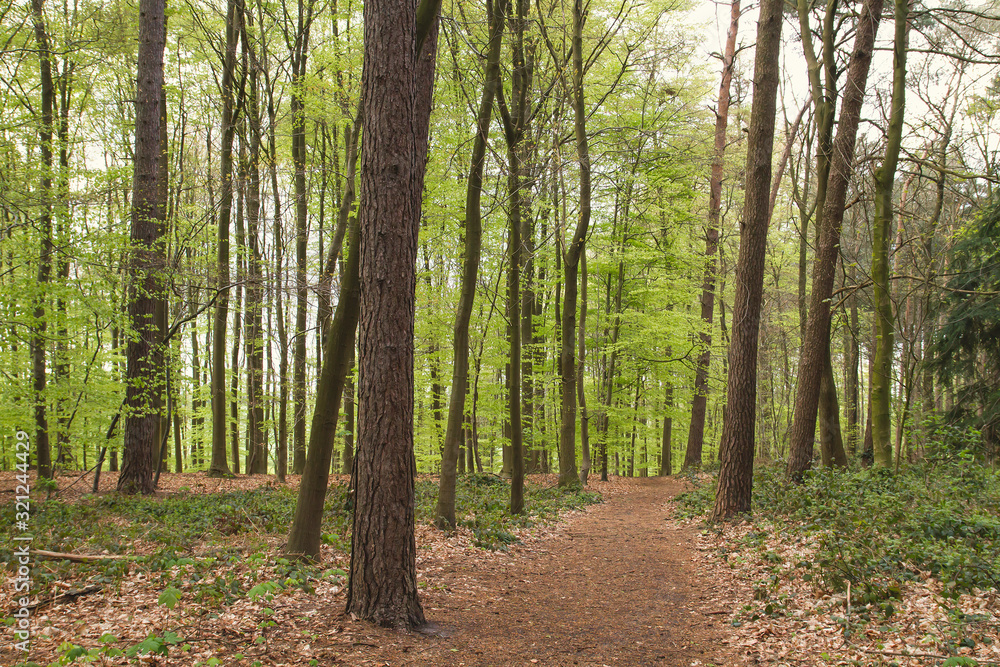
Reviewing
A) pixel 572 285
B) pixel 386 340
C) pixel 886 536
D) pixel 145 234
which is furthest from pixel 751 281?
pixel 145 234

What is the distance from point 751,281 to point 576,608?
549 centimetres

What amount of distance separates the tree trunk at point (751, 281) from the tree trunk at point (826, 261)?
6.98 feet

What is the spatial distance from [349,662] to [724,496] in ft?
21.3

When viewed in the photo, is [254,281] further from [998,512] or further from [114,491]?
[998,512]

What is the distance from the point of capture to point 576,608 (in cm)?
535

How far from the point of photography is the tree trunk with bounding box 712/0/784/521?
8234mm

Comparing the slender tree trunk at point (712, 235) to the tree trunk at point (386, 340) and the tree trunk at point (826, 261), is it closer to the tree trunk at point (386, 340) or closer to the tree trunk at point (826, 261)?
the tree trunk at point (826, 261)

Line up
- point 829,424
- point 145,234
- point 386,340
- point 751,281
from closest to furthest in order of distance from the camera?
point 386,340
point 751,281
point 145,234
point 829,424

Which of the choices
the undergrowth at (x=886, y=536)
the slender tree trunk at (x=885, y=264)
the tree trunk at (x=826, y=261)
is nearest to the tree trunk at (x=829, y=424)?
the tree trunk at (x=826, y=261)

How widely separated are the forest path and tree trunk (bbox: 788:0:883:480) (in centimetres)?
297

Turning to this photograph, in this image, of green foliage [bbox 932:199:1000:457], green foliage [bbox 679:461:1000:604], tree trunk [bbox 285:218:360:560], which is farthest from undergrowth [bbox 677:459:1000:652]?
tree trunk [bbox 285:218:360:560]

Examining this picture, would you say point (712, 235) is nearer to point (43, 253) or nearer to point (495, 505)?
point (495, 505)

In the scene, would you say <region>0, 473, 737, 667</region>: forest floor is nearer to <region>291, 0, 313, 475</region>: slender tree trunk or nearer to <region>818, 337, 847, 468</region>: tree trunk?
<region>818, 337, 847, 468</region>: tree trunk

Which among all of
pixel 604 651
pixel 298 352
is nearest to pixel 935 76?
pixel 604 651
